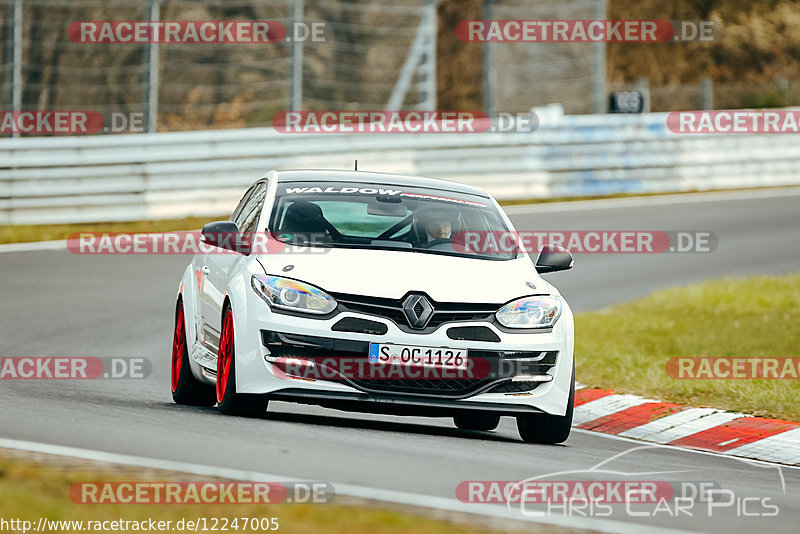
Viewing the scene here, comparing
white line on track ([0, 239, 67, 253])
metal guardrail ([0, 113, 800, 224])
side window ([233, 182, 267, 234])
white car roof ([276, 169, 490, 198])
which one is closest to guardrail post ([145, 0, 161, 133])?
metal guardrail ([0, 113, 800, 224])

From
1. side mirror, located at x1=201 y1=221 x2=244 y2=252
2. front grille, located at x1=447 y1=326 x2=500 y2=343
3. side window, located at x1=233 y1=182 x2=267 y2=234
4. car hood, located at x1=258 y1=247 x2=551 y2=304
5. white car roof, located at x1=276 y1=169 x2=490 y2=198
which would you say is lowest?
front grille, located at x1=447 y1=326 x2=500 y2=343

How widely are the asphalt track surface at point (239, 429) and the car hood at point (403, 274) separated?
81 centimetres

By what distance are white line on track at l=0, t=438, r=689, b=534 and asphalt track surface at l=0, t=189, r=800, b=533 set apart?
0.05 m

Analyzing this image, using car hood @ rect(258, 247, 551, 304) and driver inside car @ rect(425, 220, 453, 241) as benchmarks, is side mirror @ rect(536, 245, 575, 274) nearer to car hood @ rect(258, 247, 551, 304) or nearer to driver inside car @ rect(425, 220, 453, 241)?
car hood @ rect(258, 247, 551, 304)

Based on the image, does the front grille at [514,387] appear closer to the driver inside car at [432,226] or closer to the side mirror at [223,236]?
the driver inside car at [432,226]

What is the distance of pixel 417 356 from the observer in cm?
809

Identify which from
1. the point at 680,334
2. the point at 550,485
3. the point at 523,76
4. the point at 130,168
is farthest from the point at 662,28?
the point at 550,485

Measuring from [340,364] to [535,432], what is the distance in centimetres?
144

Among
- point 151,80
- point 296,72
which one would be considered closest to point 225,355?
point 151,80

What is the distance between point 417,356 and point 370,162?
1394cm

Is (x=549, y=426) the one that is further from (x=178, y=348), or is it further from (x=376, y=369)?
(x=178, y=348)

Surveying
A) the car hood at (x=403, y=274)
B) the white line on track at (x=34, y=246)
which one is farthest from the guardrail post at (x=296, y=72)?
the car hood at (x=403, y=274)

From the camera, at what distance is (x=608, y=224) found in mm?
21219

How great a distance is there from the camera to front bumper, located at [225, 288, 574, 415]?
805 centimetres
